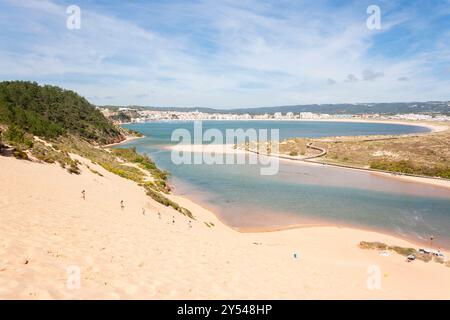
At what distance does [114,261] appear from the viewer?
9.00m

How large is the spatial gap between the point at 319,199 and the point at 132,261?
30622 millimetres

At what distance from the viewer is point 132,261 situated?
9414mm

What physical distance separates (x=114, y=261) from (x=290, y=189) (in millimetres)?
34532

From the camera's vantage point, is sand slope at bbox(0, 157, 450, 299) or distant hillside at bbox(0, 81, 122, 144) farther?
distant hillside at bbox(0, 81, 122, 144)

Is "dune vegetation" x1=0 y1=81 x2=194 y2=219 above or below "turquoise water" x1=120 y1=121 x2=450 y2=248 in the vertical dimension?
above

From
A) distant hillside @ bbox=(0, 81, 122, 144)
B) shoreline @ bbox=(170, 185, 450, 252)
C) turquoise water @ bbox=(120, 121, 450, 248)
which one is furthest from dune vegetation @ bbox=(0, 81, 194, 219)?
turquoise water @ bbox=(120, 121, 450, 248)

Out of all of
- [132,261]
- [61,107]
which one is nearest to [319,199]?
[132,261]

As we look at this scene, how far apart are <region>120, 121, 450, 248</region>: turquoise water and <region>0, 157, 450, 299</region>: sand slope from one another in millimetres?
9303

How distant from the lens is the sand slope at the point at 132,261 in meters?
7.32

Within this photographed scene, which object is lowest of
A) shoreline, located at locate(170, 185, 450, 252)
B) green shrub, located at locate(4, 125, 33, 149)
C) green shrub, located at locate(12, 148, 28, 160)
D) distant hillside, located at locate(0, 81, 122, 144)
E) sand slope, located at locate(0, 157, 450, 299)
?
shoreline, located at locate(170, 185, 450, 252)

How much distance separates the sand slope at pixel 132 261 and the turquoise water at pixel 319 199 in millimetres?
9303

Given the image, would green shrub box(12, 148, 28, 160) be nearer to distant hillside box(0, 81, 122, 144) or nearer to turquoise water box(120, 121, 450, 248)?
turquoise water box(120, 121, 450, 248)

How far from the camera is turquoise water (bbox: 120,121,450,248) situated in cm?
2825
